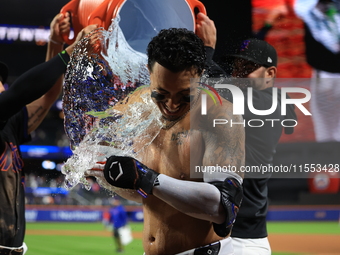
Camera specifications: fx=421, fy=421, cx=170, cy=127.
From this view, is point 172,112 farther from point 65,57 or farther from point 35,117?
point 35,117

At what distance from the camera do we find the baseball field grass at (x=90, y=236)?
1161cm

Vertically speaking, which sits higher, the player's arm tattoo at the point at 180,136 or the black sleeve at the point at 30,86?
the player's arm tattoo at the point at 180,136

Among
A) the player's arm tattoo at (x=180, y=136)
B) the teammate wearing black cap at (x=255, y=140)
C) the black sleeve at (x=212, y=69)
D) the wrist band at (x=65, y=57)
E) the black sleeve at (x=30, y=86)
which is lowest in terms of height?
the teammate wearing black cap at (x=255, y=140)

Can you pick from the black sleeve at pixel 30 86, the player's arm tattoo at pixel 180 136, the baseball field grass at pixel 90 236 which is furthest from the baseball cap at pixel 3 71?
the baseball field grass at pixel 90 236

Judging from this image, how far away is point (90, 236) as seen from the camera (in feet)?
45.8

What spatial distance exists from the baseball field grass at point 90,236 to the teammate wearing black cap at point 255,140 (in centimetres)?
730

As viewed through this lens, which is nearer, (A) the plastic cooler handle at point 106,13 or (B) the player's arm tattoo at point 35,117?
(A) the plastic cooler handle at point 106,13

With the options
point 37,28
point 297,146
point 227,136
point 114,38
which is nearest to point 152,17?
point 114,38

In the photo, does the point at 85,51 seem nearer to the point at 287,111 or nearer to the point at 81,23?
the point at 81,23

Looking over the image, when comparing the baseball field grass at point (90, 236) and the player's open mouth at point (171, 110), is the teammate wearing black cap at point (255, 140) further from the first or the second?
the baseball field grass at point (90, 236)

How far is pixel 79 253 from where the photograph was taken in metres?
11.2

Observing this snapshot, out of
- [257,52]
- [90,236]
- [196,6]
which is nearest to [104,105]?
[196,6]

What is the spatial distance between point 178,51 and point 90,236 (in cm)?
1311

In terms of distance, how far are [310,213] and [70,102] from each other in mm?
17838
